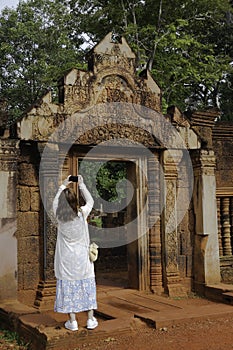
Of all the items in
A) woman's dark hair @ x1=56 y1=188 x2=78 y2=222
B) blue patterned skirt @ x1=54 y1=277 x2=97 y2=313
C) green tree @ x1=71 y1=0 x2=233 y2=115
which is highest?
green tree @ x1=71 y1=0 x2=233 y2=115

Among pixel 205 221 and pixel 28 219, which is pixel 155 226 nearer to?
pixel 205 221

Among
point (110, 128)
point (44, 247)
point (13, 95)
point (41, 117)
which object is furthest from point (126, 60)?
point (13, 95)

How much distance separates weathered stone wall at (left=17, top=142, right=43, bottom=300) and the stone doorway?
2.47ft

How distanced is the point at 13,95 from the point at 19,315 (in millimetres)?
14589

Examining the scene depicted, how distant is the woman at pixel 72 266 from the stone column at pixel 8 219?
5.26ft

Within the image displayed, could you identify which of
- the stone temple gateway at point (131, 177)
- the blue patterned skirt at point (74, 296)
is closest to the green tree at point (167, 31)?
the stone temple gateway at point (131, 177)

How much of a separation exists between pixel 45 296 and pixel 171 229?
98.9 inches

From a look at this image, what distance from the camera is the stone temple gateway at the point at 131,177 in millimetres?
6766

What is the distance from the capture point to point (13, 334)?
5656mm

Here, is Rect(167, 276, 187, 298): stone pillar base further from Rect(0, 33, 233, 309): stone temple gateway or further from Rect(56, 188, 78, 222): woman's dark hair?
Rect(56, 188, 78, 222): woman's dark hair

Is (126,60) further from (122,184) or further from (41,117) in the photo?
(122,184)

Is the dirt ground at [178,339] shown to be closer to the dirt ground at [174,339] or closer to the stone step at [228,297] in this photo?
the dirt ground at [174,339]

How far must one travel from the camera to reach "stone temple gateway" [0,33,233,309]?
22.2 ft

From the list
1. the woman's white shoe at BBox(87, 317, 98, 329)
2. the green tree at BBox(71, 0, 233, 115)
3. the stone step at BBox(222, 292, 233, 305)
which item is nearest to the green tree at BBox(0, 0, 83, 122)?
the green tree at BBox(71, 0, 233, 115)
